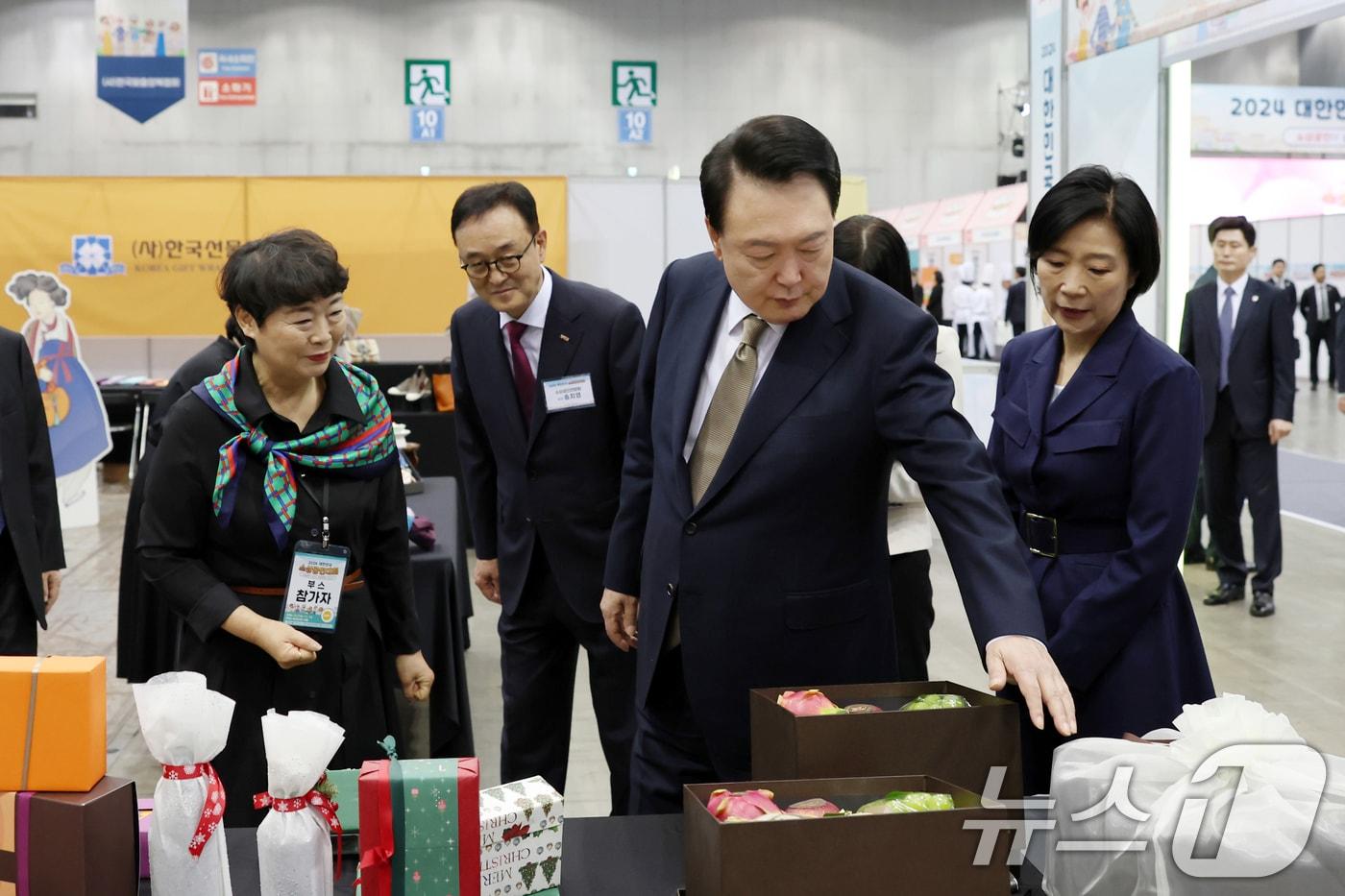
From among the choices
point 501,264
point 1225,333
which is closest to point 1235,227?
A: point 1225,333

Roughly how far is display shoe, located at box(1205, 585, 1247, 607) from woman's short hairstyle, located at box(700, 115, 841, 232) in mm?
5004

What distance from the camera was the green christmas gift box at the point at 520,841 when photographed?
134 centimetres

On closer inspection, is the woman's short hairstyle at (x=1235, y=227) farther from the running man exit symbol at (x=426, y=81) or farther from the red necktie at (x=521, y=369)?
the running man exit symbol at (x=426, y=81)

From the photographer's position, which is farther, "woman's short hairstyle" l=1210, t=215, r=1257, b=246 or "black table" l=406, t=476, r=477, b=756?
"woman's short hairstyle" l=1210, t=215, r=1257, b=246

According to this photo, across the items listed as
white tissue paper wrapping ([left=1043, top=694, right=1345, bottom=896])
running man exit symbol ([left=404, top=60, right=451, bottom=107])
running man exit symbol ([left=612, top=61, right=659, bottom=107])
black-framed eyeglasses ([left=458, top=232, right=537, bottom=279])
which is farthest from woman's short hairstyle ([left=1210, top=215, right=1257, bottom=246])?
running man exit symbol ([left=404, top=60, right=451, bottom=107])

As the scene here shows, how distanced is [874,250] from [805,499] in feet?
3.37

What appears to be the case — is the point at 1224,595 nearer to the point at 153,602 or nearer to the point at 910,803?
the point at 153,602

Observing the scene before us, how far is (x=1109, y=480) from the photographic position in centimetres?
196

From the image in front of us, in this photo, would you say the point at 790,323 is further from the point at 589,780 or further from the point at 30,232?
the point at 30,232

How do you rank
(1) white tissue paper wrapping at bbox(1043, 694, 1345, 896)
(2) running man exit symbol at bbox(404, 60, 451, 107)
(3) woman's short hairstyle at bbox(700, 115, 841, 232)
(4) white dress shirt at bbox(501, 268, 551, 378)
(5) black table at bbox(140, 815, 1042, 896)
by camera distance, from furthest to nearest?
(2) running man exit symbol at bbox(404, 60, 451, 107) → (4) white dress shirt at bbox(501, 268, 551, 378) → (3) woman's short hairstyle at bbox(700, 115, 841, 232) → (5) black table at bbox(140, 815, 1042, 896) → (1) white tissue paper wrapping at bbox(1043, 694, 1345, 896)

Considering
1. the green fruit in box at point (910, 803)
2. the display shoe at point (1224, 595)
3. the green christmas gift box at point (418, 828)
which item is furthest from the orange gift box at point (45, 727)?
the display shoe at point (1224, 595)

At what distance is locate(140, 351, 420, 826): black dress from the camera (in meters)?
2.15

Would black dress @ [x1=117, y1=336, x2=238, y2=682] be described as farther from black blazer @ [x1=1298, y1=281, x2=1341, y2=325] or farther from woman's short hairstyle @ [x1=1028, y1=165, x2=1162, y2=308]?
black blazer @ [x1=1298, y1=281, x2=1341, y2=325]

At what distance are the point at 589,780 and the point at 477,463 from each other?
131 centimetres
